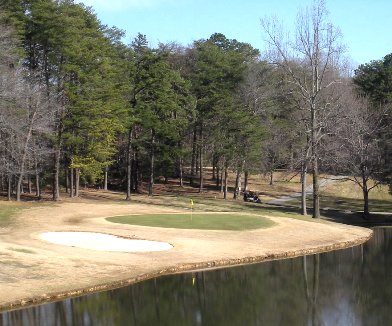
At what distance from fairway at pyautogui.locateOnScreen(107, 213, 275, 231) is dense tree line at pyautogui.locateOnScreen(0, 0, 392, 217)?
765 cm

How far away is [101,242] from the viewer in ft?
103

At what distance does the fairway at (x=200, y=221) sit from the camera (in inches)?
1469

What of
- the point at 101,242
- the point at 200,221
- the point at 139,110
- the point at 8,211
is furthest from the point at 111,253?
the point at 139,110

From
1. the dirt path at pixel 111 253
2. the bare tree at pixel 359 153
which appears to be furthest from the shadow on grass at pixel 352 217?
the dirt path at pixel 111 253

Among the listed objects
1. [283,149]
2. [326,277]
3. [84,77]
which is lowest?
[326,277]

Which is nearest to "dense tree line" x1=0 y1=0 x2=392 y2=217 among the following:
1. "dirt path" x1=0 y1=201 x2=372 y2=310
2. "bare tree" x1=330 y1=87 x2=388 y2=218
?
"bare tree" x1=330 y1=87 x2=388 y2=218

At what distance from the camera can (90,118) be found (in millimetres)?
49438

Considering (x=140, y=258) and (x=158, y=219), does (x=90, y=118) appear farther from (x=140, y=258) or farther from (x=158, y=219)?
(x=140, y=258)

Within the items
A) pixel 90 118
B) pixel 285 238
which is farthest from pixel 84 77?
pixel 285 238

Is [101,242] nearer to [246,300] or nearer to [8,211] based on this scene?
[8,211]

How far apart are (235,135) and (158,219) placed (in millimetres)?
22379

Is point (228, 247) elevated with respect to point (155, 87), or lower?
lower

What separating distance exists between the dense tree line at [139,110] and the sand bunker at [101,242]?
11.6 meters

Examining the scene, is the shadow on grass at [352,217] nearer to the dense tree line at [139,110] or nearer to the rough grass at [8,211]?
the dense tree line at [139,110]
